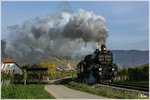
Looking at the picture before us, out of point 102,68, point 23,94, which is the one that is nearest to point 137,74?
point 102,68

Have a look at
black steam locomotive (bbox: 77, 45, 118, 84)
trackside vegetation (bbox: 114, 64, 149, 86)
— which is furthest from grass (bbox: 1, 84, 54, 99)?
trackside vegetation (bbox: 114, 64, 149, 86)

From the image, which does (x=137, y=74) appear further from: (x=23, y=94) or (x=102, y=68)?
(x=23, y=94)

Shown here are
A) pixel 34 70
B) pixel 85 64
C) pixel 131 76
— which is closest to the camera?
pixel 85 64

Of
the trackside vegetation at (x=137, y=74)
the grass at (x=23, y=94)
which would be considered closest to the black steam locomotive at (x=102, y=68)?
the grass at (x=23, y=94)

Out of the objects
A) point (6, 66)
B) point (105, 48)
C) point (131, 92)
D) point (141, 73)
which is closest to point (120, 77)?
point (141, 73)

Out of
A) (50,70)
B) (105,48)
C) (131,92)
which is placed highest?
(105,48)

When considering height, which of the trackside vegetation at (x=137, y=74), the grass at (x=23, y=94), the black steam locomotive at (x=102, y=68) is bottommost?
the trackside vegetation at (x=137, y=74)

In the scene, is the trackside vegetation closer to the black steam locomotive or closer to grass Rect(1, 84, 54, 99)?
the black steam locomotive

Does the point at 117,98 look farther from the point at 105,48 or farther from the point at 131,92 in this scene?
the point at 105,48

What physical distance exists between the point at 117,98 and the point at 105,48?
564 inches

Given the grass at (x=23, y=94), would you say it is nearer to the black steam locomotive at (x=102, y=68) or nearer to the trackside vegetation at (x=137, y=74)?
the black steam locomotive at (x=102, y=68)

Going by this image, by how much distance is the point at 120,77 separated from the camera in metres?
67.5

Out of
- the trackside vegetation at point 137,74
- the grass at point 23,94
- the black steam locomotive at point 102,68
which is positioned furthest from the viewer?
the trackside vegetation at point 137,74

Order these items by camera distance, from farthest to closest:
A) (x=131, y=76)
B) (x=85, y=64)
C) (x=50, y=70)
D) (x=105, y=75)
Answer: (x=50, y=70) → (x=131, y=76) → (x=85, y=64) → (x=105, y=75)
